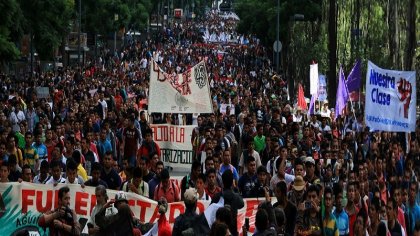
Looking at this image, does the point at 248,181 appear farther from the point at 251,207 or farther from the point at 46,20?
the point at 46,20

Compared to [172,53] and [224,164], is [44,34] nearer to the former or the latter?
[224,164]

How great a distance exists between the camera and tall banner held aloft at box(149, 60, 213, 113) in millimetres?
23688

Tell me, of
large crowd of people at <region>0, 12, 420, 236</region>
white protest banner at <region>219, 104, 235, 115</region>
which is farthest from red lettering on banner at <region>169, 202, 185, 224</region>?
white protest banner at <region>219, 104, 235, 115</region>

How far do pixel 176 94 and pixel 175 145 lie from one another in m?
1.43

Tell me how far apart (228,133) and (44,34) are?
25.3 meters

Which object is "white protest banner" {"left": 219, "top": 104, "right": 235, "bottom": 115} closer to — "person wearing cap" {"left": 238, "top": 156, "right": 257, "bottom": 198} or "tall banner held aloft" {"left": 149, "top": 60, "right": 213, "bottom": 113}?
"tall banner held aloft" {"left": 149, "top": 60, "right": 213, "bottom": 113}

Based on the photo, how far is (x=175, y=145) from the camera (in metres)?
22.8

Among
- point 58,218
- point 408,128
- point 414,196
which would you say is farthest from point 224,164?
point 58,218

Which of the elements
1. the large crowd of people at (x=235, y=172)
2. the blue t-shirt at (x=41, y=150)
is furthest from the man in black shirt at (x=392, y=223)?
the blue t-shirt at (x=41, y=150)

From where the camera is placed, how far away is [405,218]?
15.0 m

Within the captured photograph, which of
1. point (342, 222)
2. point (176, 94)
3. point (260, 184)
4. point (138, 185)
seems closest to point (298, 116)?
point (176, 94)

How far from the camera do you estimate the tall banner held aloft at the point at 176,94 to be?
23.7 meters

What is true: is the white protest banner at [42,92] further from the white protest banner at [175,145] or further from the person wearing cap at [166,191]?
the person wearing cap at [166,191]

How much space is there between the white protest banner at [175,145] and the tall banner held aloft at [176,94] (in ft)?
1.46
